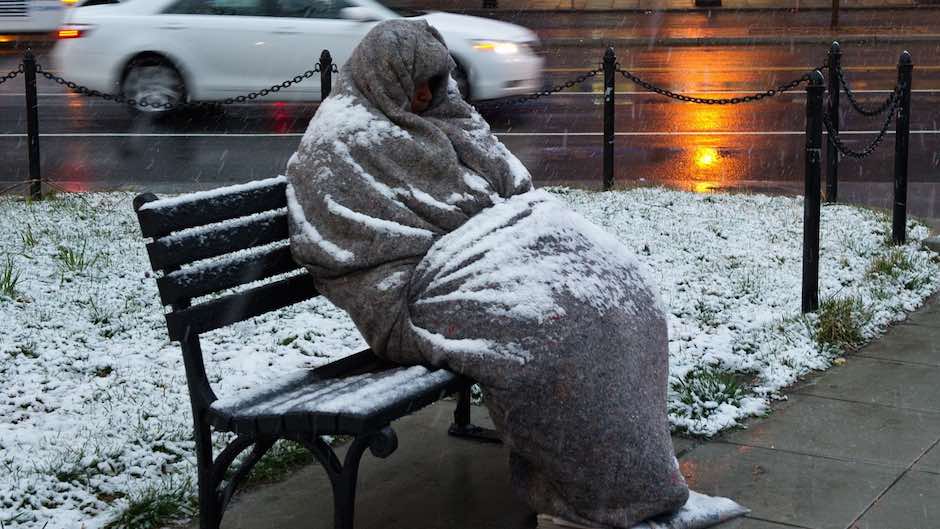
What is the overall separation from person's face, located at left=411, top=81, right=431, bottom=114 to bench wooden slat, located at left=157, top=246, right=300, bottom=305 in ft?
2.17

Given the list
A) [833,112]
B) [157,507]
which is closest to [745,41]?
[833,112]

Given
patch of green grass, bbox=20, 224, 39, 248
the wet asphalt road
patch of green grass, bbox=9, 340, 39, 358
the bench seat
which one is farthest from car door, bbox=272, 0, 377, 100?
the bench seat

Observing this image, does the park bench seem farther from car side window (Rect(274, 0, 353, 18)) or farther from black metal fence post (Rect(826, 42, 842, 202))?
car side window (Rect(274, 0, 353, 18))

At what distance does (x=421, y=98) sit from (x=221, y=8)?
10.8 metres

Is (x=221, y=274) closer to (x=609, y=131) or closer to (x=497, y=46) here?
(x=609, y=131)

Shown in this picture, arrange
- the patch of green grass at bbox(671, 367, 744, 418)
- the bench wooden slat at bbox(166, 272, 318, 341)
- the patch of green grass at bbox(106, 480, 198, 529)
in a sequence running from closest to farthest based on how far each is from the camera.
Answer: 1. the bench wooden slat at bbox(166, 272, 318, 341)
2. the patch of green grass at bbox(106, 480, 198, 529)
3. the patch of green grass at bbox(671, 367, 744, 418)

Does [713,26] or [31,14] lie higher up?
[31,14]

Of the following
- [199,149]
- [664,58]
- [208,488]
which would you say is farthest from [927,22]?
[208,488]

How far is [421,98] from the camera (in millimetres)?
4453

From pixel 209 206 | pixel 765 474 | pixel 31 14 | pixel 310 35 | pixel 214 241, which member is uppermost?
pixel 31 14

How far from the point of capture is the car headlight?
46.8 feet

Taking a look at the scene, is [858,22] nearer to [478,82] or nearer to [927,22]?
[927,22]

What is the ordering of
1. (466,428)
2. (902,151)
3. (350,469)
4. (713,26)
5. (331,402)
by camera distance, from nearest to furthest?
(350,469), (331,402), (466,428), (902,151), (713,26)

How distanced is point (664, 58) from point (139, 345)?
16.1 m
